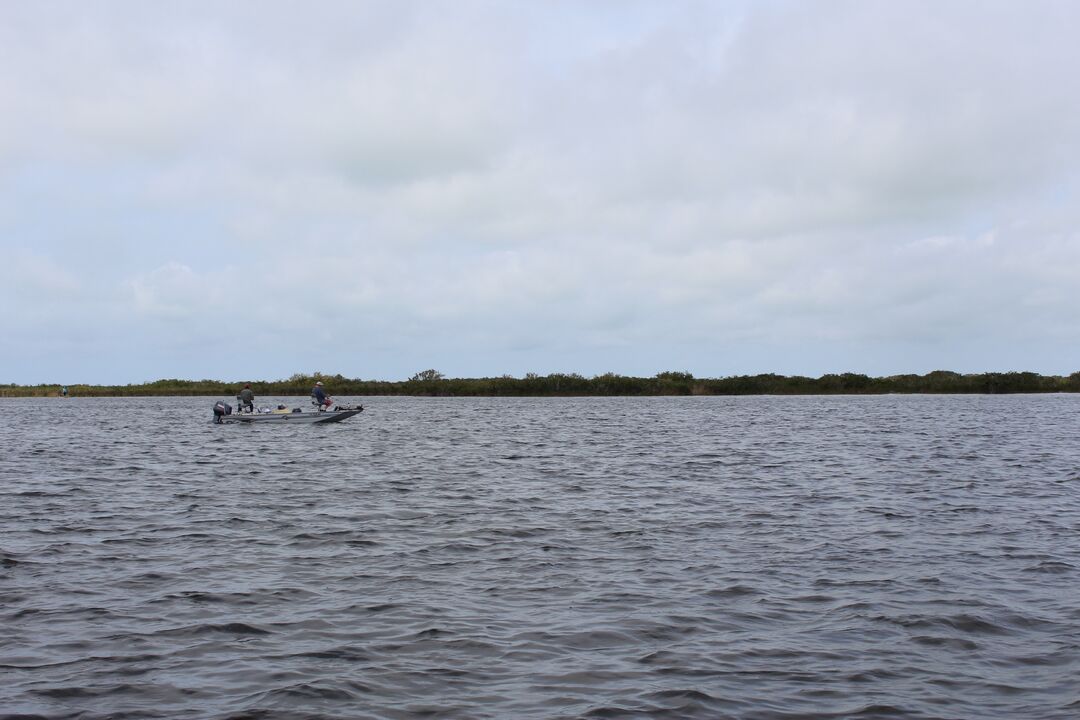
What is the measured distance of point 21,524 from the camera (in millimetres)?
18172

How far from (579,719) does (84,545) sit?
38.4 feet

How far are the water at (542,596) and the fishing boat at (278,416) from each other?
27.3 meters

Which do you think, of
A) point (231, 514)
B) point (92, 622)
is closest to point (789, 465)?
point (231, 514)

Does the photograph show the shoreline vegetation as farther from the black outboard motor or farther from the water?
the water

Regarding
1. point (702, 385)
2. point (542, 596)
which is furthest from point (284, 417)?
point (702, 385)

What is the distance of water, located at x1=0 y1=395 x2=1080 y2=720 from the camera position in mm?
8312

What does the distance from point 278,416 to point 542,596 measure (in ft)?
148

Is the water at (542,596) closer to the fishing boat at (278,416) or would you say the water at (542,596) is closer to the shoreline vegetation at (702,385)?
the fishing boat at (278,416)

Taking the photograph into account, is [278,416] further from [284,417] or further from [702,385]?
[702,385]

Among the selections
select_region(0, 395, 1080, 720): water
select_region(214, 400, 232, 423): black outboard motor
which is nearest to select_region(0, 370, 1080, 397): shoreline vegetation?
select_region(214, 400, 232, 423): black outboard motor

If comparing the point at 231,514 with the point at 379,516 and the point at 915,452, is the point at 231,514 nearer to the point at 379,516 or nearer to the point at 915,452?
the point at 379,516

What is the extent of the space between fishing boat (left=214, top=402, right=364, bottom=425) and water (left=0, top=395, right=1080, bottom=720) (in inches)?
1074

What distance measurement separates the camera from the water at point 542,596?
8.31 meters

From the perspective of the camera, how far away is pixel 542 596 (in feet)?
39.1
